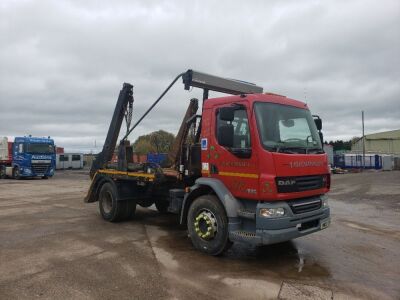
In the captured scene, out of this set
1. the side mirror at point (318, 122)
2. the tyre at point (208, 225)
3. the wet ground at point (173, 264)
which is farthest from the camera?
the side mirror at point (318, 122)

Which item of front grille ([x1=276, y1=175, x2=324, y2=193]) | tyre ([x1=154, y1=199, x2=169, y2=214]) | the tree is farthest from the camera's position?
tyre ([x1=154, y1=199, x2=169, y2=214])

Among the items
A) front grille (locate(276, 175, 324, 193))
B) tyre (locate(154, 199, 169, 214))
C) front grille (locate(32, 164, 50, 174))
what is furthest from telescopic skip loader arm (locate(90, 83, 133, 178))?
front grille (locate(32, 164, 50, 174))

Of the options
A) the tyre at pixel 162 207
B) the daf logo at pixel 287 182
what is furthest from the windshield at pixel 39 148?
the daf logo at pixel 287 182

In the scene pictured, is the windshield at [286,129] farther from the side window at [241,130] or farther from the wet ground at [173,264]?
the wet ground at [173,264]

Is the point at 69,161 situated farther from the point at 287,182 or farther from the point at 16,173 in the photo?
the point at 287,182

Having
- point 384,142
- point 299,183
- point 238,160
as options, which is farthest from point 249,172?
point 384,142

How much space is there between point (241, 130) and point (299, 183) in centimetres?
126

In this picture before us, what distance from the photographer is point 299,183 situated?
6.33 meters

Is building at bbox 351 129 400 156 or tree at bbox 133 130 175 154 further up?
building at bbox 351 129 400 156

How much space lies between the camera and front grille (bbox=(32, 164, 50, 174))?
2825 centimetres

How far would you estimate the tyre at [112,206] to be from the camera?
9.67 meters

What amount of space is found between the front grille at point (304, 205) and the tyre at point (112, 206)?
15.8ft

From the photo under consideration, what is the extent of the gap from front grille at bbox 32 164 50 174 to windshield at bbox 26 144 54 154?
0.95 metres

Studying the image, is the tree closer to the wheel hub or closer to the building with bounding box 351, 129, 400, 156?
the wheel hub
